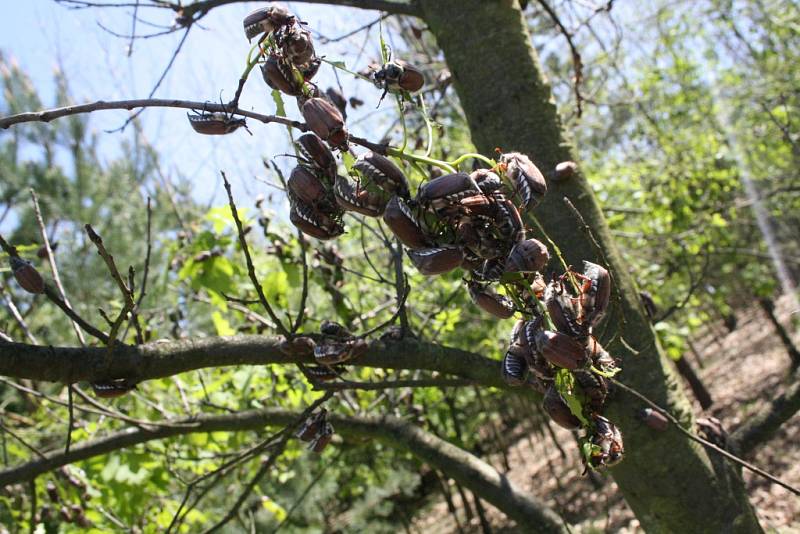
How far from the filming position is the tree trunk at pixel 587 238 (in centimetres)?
182

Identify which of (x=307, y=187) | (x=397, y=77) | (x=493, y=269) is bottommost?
(x=493, y=269)

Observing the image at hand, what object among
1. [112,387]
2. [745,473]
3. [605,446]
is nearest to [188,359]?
[112,387]

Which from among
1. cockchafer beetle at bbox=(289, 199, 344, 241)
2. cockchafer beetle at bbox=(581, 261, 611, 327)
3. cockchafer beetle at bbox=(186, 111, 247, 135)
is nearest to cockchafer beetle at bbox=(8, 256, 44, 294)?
cockchafer beetle at bbox=(186, 111, 247, 135)

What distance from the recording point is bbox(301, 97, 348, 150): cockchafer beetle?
1.01 metres

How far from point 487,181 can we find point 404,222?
0.14m

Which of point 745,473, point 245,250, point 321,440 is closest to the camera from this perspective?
point 245,250

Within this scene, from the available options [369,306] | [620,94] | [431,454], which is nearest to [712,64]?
[620,94]

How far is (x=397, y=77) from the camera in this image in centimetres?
118

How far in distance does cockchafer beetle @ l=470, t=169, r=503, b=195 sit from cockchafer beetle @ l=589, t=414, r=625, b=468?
0.42 meters

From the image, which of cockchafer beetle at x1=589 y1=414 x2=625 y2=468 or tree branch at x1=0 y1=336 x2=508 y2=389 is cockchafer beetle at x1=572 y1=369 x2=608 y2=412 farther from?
tree branch at x1=0 y1=336 x2=508 y2=389

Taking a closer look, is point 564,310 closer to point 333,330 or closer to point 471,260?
point 471,260

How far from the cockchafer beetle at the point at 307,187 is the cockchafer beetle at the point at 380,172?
80 mm

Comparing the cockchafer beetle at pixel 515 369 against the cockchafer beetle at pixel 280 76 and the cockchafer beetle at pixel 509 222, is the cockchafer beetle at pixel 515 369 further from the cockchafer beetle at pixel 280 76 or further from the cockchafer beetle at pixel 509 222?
the cockchafer beetle at pixel 280 76

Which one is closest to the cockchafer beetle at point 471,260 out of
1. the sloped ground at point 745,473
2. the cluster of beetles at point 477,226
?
the cluster of beetles at point 477,226
